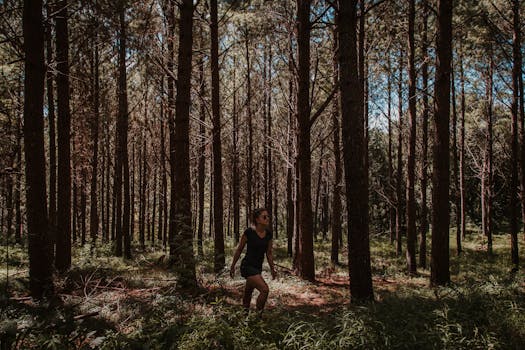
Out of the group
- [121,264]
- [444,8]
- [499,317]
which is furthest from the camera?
[121,264]

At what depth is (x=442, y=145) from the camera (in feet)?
24.7

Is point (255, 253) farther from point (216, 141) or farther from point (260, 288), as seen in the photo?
point (216, 141)

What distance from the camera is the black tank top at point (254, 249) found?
18.9 ft

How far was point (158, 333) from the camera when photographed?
13.9ft

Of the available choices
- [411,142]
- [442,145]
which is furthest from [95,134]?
[442,145]

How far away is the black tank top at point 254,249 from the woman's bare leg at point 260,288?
0.22 m

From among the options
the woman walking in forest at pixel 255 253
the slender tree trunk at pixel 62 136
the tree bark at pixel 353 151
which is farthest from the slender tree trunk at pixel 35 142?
the tree bark at pixel 353 151

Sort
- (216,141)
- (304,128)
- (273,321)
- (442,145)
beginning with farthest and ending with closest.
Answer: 1. (216,141)
2. (304,128)
3. (442,145)
4. (273,321)

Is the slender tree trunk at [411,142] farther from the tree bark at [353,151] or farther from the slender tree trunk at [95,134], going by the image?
the slender tree trunk at [95,134]

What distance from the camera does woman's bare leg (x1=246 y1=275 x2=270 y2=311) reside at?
546 centimetres

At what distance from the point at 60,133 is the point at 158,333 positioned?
287 inches

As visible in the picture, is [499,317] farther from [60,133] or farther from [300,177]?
[60,133]

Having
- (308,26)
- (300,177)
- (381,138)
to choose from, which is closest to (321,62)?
(308,26)

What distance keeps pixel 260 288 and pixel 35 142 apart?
4707 millimetres
